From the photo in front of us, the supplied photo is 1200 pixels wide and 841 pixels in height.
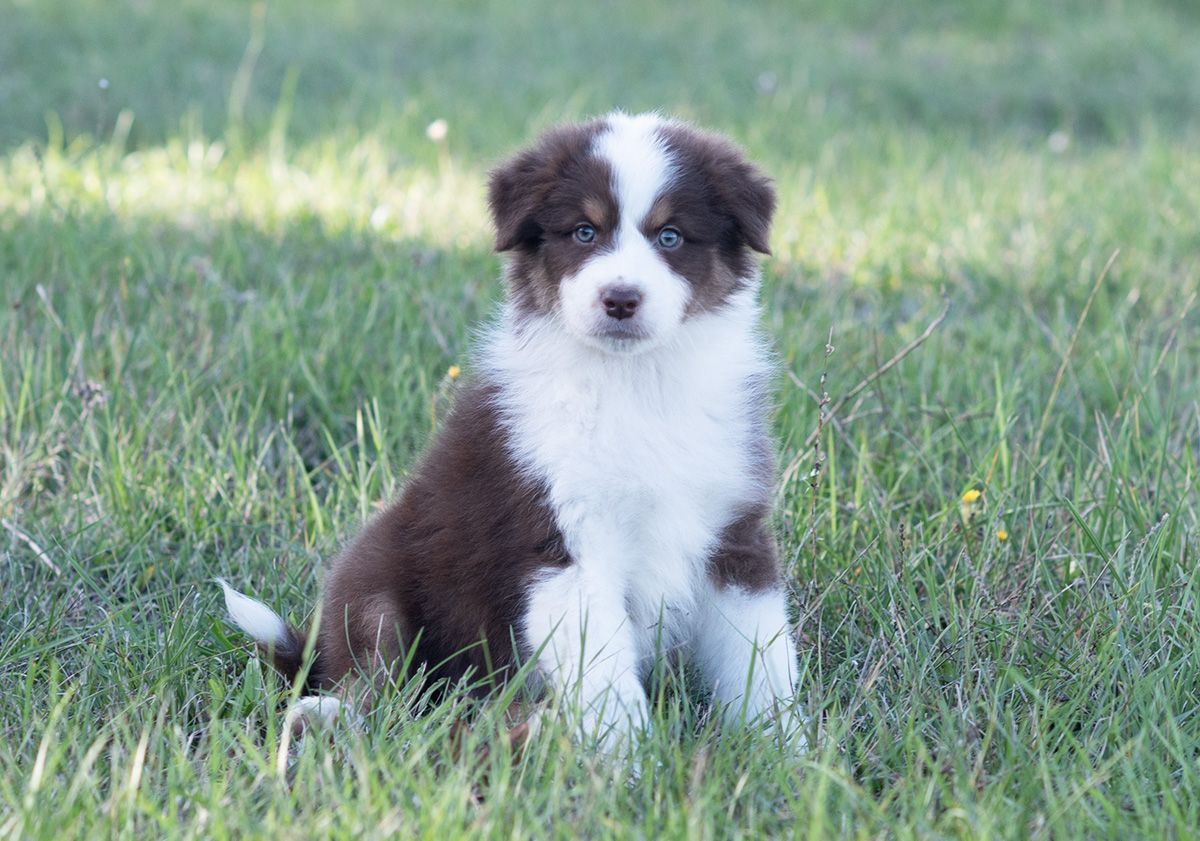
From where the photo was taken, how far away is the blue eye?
2.74 m

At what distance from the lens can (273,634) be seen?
113 inches

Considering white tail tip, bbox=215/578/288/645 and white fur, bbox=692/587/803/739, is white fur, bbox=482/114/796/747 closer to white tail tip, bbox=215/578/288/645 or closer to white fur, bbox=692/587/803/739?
white fur, bbox=692/587/803/739

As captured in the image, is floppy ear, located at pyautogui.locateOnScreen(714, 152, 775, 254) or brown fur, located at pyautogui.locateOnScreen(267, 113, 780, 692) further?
floppy ear, located at pyautogui.locateOnScreen(714, 152, 775, 254)

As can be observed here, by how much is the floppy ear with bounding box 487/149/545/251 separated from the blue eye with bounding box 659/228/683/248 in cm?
27

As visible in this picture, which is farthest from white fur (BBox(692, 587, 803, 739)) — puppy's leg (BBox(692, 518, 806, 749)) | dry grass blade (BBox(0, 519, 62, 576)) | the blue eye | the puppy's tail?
dry grass blade (BBox(0, 519, 62, 576))

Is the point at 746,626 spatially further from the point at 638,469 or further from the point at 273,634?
the point at 273,634

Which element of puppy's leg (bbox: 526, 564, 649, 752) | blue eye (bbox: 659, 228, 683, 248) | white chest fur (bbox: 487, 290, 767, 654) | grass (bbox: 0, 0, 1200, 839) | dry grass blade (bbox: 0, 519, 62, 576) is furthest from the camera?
dry grass blade (bbox: 0, 519, 62, 576)

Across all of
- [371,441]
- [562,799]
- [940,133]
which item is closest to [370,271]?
[371,441]

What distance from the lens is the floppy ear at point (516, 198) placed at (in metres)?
2.80

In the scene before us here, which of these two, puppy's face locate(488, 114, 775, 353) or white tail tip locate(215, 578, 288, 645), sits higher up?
puppy's face locate(488, 114, 775, 353)

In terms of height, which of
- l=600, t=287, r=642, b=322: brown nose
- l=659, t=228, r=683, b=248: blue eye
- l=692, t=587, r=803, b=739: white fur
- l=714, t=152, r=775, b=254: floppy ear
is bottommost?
l=692, t=587, r=803, b=739: white fur

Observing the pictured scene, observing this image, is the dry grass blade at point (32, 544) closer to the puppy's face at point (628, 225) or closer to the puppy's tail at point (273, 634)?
the puppy's tail at point (273, 634)

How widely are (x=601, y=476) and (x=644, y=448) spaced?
0.11m

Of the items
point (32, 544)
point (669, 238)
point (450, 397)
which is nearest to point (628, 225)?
point (669, 238)
